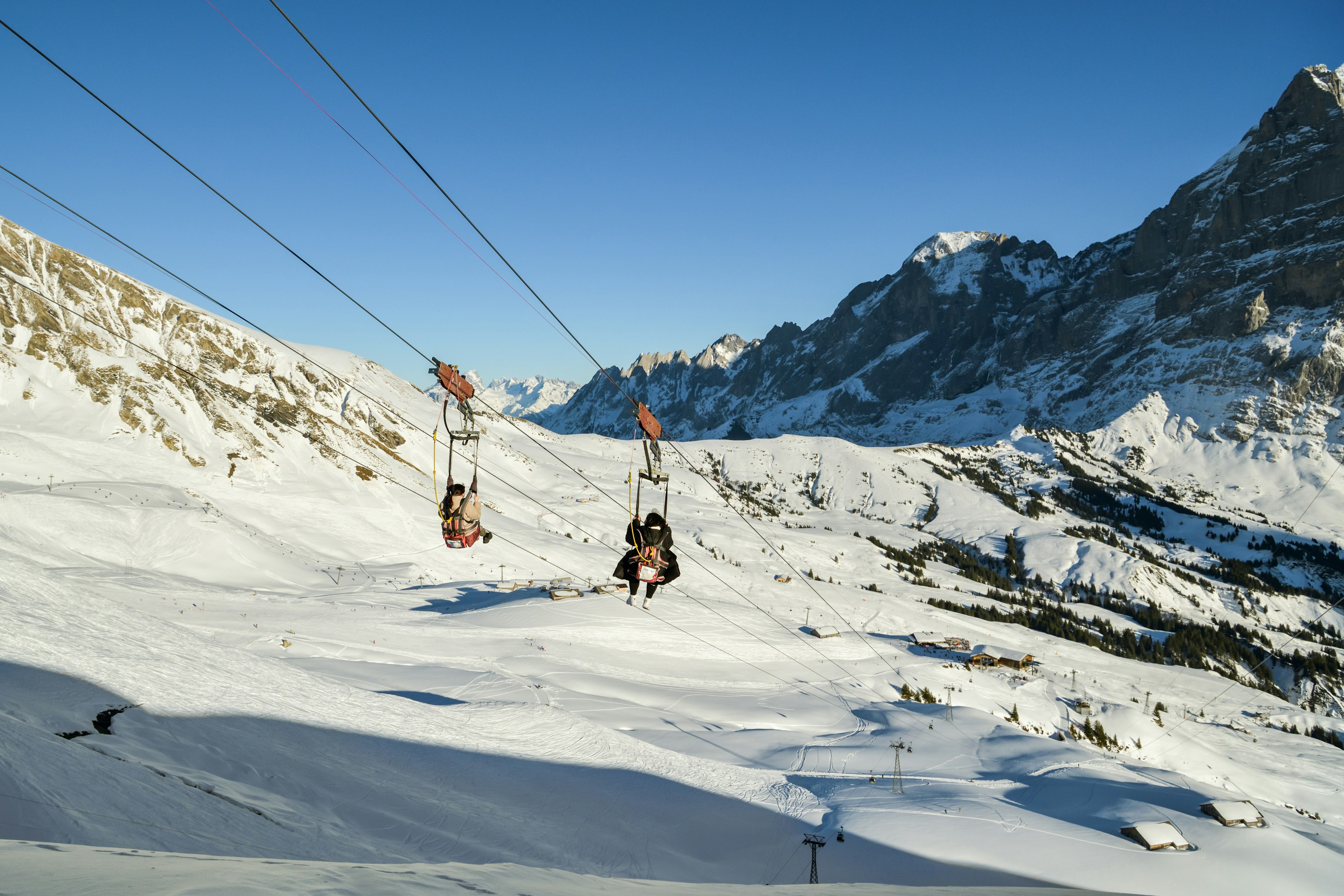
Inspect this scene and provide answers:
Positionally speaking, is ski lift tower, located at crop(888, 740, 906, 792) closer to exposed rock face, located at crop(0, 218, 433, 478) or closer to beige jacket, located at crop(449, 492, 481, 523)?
beige jacket, located at crop(449, 492, 481, 523)

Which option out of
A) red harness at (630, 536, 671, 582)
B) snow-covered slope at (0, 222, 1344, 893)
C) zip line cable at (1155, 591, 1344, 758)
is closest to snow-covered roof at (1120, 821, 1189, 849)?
snow-covered slope at (0, 222, 1344, 893)

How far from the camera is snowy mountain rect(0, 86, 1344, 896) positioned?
10234 mm

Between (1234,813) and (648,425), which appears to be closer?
(648,425)

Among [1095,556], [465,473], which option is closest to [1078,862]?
[465,473]

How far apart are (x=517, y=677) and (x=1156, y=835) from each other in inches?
846

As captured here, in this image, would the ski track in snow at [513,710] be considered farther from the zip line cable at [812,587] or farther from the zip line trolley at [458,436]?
the zip line trolley at [458,436]

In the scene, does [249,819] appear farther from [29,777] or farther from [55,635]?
[55,635]

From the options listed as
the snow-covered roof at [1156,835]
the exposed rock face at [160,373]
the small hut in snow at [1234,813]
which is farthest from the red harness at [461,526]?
the exposed rock face at [160,373]

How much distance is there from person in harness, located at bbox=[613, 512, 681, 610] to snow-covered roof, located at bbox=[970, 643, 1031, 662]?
122ft

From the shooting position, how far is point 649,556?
53.9ft

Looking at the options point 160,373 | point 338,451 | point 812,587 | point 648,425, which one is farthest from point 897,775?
point 160,373

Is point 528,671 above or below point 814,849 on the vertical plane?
above

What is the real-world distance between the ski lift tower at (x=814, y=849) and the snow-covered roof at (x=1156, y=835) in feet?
29.4

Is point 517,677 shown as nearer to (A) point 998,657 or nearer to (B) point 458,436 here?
(B) point 458,436
